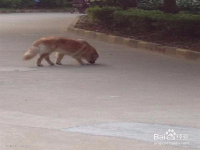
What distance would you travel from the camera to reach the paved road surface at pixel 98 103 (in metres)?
6.33

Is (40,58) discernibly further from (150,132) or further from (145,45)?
(150,132)

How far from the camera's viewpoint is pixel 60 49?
500 inches

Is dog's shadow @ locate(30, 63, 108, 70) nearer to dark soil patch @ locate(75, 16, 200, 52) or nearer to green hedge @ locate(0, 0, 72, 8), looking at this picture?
dark soil patch @ locate(75, 16, 200, 52)

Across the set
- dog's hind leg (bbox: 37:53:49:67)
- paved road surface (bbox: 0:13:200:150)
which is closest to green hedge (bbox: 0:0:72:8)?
paved road surface (bbox: 0:13:200:150)

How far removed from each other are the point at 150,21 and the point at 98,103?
1017 centimetres

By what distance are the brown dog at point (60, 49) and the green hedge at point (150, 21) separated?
398cm

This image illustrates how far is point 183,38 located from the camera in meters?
16.4

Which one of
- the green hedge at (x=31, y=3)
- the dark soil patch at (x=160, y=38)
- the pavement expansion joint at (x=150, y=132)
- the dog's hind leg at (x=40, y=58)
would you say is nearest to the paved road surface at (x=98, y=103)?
the pavement expansion joint at (x=150, y=132)

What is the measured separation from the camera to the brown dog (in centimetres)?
1259

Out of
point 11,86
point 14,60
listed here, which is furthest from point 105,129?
point 14,60

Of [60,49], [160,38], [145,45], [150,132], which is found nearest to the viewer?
Result: [150,132]

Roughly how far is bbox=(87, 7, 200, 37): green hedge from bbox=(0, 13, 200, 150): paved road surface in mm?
2299

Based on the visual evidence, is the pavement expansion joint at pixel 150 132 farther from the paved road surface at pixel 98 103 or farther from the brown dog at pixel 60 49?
the brown dog at pixel 60 49

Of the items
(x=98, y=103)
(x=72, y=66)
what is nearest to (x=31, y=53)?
(x=72, y=66)
